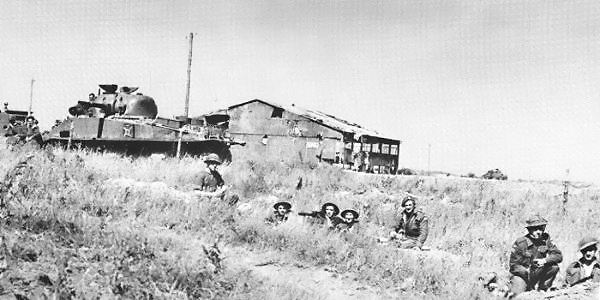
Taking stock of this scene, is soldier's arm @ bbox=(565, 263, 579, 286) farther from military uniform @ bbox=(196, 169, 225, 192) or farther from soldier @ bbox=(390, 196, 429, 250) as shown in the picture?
military uniform @ bbox=(196, 169, 225, 192)

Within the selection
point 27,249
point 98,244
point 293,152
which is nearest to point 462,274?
point 98,244

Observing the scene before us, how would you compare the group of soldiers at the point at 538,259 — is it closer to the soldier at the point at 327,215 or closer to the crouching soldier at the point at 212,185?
the soldier at the point at 327,215

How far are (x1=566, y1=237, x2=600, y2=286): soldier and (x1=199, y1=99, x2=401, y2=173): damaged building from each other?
21.2m

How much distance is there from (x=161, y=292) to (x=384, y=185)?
14006mm


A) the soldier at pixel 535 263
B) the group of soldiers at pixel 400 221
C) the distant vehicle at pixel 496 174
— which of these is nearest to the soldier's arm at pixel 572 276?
the soldier at pixel 535 263

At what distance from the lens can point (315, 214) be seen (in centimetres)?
871

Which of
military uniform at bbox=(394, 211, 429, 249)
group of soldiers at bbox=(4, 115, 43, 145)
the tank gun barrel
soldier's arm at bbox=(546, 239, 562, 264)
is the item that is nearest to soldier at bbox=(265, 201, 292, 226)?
military uniform at bbox=(394, 211, 429, 249)

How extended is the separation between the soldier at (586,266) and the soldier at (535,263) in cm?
19

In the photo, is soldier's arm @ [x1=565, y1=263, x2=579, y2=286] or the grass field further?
soldier's arm @ [x1=565, y1=263, x2=579, y2=286]

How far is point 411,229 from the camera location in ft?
28.4

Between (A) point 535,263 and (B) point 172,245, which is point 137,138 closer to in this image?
(B) point 172,245

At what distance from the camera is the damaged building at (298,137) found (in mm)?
28562

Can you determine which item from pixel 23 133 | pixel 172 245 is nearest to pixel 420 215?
pixel 172 245

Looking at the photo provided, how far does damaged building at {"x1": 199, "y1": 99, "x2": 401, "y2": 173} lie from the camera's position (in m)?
28.6
